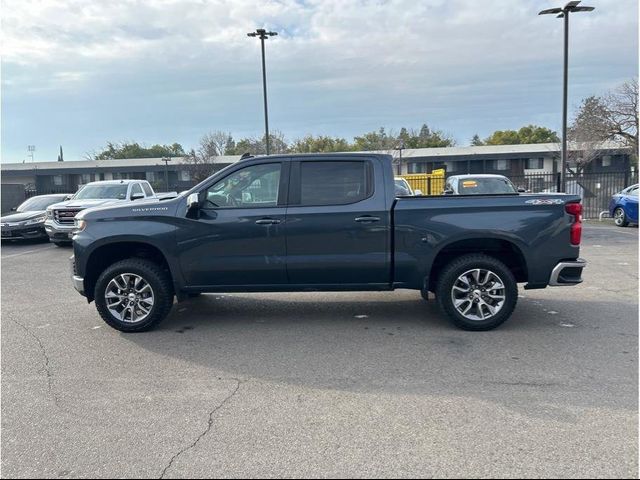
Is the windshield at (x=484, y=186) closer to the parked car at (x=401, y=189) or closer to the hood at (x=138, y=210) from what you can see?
the parked car at (x=401, y=189)

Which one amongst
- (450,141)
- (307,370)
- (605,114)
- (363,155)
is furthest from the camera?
(450,141)

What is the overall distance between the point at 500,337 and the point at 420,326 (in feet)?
2.92

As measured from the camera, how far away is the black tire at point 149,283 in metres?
5.91

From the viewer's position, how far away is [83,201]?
14.2 meters

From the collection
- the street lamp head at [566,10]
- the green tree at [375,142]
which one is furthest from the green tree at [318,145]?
the street lamp head at [566,10]

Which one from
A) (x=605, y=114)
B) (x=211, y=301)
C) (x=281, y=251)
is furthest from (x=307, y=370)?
(x=605, y=114)

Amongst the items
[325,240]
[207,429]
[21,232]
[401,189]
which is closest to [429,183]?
[401,189]

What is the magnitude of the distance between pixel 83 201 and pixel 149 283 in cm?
961

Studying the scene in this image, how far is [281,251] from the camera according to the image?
583cm

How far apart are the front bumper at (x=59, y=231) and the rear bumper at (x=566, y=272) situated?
1213cm

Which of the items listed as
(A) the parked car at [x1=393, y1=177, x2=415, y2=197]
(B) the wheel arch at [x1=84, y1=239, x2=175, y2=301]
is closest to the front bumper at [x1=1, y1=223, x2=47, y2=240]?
(A) the parked car at [x1=393, y1=177, x2=415, y2=197]

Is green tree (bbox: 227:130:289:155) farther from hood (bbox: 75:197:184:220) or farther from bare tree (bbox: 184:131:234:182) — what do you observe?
hood (bbox: 75:197:184:220)

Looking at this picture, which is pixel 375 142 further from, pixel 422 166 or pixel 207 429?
pixel 207 429

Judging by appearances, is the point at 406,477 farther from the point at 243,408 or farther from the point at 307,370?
the point at 307,370
